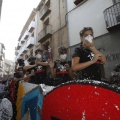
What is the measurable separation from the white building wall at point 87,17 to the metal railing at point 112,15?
0.54 metres

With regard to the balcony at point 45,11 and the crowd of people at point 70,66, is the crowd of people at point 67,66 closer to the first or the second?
the crowd of people at point 70,66

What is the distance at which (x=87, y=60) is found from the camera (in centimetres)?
188

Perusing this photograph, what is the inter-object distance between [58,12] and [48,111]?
1138cm

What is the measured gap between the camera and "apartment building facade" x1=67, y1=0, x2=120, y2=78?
284 inches

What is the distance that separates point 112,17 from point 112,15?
0.09 metres

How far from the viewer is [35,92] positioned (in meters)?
2.02

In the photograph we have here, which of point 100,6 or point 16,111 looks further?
point 100,6

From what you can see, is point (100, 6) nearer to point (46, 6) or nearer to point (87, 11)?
point (87, 11)

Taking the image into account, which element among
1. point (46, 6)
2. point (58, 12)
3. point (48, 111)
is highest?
point (46, 6)

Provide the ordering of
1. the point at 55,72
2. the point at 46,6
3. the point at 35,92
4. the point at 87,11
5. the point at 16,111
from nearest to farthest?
the point at 35,92, the point at 16,111, the point at 55,72, the point at 87,11, the point at 46,6

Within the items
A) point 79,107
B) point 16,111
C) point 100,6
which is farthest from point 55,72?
point 100,6

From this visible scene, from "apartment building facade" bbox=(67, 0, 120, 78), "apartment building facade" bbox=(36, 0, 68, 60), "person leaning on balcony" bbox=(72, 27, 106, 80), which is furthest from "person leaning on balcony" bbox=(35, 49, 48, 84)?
"apartment building facade" bbox=(36, 0, 68, 60)

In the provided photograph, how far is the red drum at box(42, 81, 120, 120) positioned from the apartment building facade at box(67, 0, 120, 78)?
19.3 ft

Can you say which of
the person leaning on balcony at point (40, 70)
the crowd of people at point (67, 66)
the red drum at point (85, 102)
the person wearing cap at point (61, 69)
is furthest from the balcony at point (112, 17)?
the red drum at point (85, 102)
